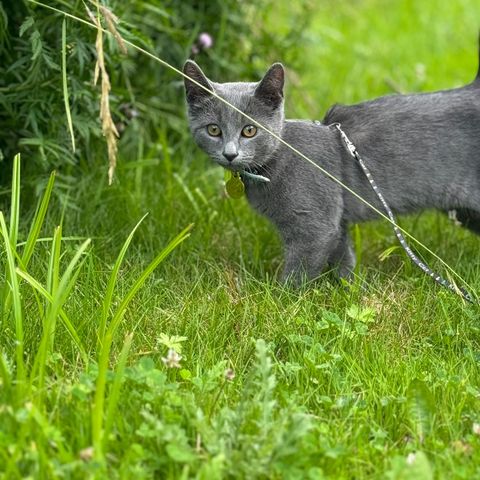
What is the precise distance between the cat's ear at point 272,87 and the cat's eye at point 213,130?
6.8 inches

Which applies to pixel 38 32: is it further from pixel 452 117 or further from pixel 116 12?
pixel 452 117

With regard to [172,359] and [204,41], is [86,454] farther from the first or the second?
[204,41]

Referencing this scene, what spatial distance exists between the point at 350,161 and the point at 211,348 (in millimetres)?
932

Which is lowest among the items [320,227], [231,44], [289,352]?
[289,352]

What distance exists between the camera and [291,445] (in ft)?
6.54

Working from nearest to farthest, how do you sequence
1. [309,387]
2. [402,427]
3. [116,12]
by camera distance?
[402,427] → [309,387] → [116,12]

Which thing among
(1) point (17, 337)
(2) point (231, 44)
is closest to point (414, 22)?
(2) point (231, 44)

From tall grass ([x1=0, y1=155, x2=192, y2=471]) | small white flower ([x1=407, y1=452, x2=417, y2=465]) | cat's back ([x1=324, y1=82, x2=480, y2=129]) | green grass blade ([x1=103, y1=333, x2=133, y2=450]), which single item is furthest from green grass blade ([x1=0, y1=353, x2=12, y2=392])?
cat's back ([x1=324, y1=82, x2=480, y2=129])

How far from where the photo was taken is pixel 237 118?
2863mm

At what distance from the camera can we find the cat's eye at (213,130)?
2.91 m

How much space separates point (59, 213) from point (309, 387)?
4.66 ft

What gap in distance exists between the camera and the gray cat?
296cm

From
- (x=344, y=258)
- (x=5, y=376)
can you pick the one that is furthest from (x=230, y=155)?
(x=5, y=376)

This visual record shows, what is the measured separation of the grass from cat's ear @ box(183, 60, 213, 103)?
0.48 meters
